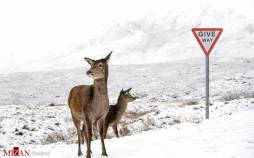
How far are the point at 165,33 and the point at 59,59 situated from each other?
54.9 feet

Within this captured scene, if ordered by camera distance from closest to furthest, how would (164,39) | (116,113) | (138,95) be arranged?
(116,113) → (138,95) → (164,39)

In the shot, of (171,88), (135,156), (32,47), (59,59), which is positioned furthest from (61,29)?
(135,156)

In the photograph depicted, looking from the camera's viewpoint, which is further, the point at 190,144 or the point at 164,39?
the point at 164,39

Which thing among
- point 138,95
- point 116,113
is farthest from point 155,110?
point 138,95

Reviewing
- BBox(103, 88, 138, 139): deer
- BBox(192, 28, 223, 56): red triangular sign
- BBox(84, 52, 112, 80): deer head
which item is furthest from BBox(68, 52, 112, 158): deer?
BBox(192, 28, 223, 56): red triangular sign

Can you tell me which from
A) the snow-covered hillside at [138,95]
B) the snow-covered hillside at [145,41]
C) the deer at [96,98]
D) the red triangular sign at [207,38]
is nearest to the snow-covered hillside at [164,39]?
the snow-covered hillside at [145,41]

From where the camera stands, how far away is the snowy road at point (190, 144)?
7.01m

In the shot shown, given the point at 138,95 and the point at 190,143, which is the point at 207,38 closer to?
the point at 190,143

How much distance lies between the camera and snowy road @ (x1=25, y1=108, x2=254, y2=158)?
7.01 metres

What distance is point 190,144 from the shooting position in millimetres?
7832

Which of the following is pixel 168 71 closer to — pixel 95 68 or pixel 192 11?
pixel 95 68

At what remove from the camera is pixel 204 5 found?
252 feet

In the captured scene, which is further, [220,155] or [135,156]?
[135,156]

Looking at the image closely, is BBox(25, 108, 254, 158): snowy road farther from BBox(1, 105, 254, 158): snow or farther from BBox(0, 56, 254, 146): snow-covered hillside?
BBox(0, 56, 254, 146): snow-covered hillside
